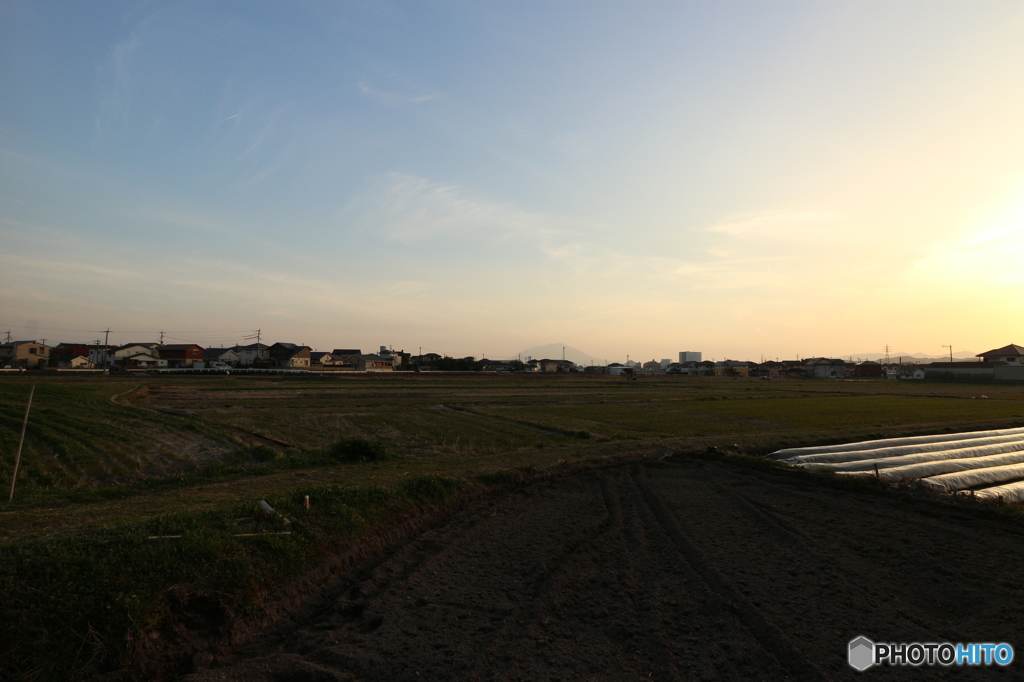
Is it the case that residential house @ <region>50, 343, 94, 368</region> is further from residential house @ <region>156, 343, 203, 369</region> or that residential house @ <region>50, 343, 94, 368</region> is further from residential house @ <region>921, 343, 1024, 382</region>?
residential house @ <region>921, 343, 1024, 382</region>

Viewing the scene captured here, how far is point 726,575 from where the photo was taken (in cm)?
673

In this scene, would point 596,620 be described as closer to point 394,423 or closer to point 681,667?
point 681,667

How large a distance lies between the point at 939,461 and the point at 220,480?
19321mm

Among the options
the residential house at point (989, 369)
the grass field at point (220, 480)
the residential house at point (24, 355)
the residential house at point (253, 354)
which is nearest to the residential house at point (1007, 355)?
the residential house at point (989, 369)

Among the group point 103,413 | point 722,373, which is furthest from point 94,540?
point 722,373

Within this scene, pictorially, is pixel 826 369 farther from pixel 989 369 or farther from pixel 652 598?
pixel 652 598

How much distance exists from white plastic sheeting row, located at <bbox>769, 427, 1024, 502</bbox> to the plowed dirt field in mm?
3743

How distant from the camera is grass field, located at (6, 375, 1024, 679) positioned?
5.07 meters

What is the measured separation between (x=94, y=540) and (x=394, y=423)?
20.0m

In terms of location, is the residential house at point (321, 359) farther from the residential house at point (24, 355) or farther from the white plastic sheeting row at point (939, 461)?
the white plastic sheeting row at point (939, 461)

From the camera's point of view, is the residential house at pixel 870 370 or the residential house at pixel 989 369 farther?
the residential house at pixel 870 370

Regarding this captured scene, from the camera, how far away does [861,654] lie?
501 centimetres

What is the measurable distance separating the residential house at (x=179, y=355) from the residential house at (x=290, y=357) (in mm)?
13501

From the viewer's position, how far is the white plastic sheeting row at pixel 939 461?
12766 millimetres
